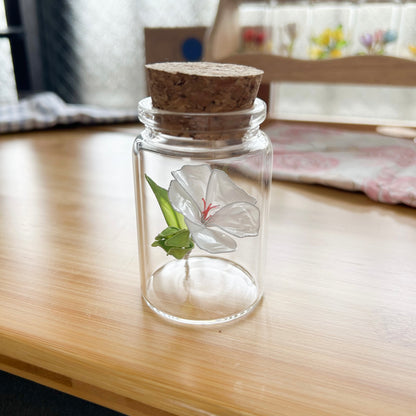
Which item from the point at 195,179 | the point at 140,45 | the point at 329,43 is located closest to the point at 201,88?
the point at 195,179

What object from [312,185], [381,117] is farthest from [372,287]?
[381,117]

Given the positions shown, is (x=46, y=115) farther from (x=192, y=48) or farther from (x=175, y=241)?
(x=175, y=241)

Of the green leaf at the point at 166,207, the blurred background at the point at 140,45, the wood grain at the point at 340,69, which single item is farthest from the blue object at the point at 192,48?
the green leaf at the point at 166,207

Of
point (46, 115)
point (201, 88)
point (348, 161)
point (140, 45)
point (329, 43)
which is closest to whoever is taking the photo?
point (201, 88)

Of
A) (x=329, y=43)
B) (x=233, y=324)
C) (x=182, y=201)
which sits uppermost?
(x=329, y=43)

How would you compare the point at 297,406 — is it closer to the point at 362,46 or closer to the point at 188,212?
the point at 188,212
